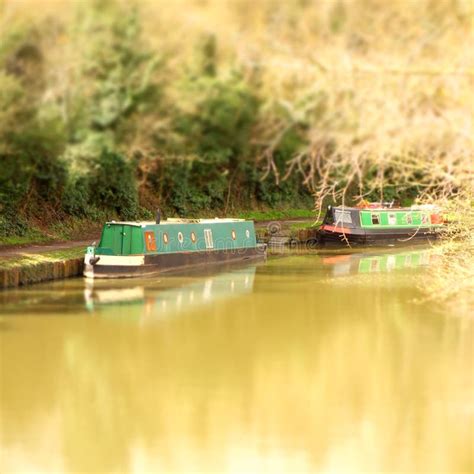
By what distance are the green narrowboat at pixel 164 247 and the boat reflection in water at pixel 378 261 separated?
5.06ft

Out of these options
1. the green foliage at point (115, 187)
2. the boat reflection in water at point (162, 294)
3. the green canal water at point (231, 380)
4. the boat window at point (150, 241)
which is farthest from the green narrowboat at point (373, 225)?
the green canal water at point (231, 380)

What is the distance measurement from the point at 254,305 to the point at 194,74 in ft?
13.1

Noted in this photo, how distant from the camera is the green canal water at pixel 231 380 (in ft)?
24.7

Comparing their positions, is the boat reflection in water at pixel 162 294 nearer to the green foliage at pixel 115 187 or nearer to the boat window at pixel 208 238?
the boat window at pixel 208 238

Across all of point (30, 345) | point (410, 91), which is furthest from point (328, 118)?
point (30, 345)

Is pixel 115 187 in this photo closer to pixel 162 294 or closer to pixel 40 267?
pixel 40 267

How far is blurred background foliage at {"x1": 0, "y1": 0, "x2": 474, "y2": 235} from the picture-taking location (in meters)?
7.62

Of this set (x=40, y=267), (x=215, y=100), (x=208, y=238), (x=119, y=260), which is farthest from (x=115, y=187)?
(x=215, y=100)

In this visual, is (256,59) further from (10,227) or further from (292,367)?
(10,227)

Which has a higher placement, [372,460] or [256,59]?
[256,59]

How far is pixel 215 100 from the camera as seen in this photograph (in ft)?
36.9

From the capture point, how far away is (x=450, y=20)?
7.88 meters

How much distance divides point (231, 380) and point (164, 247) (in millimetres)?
7591

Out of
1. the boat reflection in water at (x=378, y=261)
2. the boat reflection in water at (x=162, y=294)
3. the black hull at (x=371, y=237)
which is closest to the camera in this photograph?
the boat reflection in water at (x=162, y=294)
